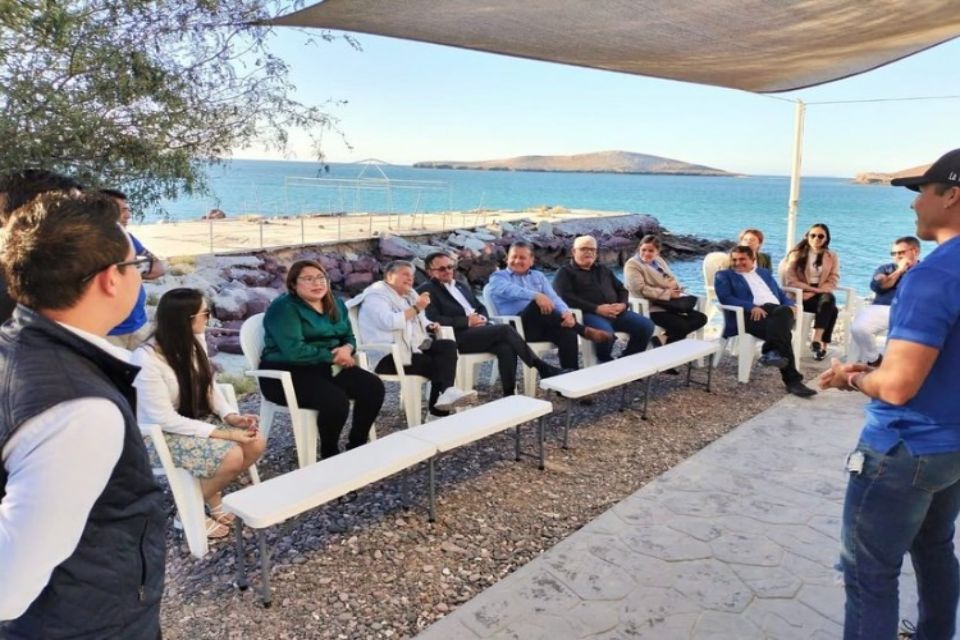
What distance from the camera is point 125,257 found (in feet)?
3.17

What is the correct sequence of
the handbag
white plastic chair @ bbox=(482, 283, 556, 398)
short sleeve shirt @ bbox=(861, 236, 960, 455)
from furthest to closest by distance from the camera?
1. the handbag
2. white plastic chair @ bbox=(482, 283, 556, 398)
3. short sleeve shirt @ bbox=(861, 236, 960, 455)

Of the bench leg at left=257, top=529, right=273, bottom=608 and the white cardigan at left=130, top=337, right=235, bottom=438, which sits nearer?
the bench leg at left=257, top=529, right=273, bottom=608

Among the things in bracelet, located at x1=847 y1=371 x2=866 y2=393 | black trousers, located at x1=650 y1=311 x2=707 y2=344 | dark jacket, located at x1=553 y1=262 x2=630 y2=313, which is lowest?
black trousers, located at x1=650 y1=311 x2=707 y2=344

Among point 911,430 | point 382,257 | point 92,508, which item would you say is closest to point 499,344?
point 911,430

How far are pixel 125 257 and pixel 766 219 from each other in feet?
184

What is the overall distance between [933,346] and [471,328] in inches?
123

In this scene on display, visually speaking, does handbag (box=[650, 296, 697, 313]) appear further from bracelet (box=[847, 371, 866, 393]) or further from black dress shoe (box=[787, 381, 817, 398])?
bracelet (box=[847, 371, 866, 393])

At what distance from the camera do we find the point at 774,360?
4.68m

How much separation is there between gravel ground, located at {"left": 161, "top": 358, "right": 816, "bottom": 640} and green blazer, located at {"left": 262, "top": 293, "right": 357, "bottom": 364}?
593 mm

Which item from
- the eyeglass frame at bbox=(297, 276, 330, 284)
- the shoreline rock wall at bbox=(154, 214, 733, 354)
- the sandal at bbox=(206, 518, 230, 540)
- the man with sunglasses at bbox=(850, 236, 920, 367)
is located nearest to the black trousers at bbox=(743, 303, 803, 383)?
the man with sunglasses at bbox=(850, 236, 920, 367)

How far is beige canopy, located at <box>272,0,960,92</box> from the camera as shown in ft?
8.87

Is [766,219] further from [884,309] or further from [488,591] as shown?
[488,591]

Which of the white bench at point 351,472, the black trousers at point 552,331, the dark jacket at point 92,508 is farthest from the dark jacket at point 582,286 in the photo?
the dark jacket at point 92,508

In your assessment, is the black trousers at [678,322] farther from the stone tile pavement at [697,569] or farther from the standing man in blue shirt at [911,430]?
the standing man in blue shirt at [911,430]
